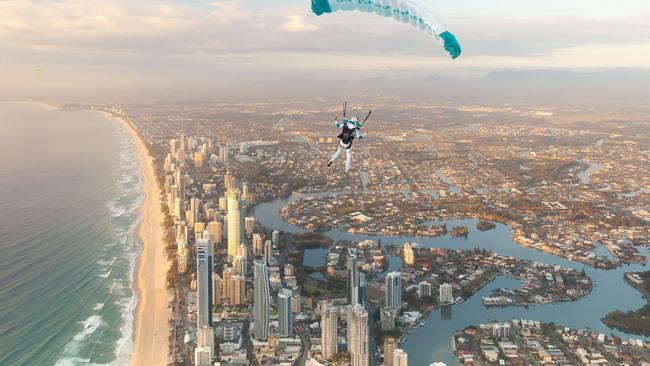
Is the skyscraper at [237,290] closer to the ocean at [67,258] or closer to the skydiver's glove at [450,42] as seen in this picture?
the ocean at [67,258]

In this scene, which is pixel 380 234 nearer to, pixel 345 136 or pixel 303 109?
pixel 345 136

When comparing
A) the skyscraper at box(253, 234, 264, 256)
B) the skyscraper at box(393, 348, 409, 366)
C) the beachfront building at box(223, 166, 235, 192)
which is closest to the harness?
the skyscraper at box(393, 348, 409, 366)

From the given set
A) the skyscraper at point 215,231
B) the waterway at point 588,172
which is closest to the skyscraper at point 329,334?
the skyscraper at point 215,231

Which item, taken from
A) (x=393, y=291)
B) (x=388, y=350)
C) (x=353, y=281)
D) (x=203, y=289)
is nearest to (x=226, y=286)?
(x=203, y=289)

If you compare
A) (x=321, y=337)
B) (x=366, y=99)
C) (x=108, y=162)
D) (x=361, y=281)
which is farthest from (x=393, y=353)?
(x=108, y=162)

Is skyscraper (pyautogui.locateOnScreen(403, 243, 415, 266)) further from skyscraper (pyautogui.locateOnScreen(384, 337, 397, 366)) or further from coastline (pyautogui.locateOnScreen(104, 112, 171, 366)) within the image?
coastline (pyautogui.locateOnScreen(104, 112, 171, 366))

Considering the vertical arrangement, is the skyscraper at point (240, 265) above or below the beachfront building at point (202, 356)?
above

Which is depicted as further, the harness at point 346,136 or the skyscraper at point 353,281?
the skyscraper at point 353,281

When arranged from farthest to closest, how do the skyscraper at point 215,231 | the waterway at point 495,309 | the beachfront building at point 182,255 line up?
the skyscraper at point 215,231, the beachfront building at point 182,255, the waterway at point 495,309
